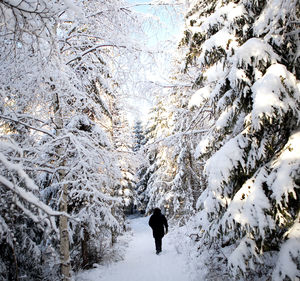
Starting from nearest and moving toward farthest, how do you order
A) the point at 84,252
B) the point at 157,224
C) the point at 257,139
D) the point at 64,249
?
the point at 257,139 → the point at 64,249 → the point at 84,252 → the point at 157,224

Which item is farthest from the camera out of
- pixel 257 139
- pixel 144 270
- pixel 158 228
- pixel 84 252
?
pixel 158 228

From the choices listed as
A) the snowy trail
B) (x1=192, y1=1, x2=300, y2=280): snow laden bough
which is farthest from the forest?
the snowy trail

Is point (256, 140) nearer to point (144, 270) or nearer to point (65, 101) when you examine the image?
point (65, 101)

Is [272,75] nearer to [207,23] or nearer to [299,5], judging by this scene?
[299,5]

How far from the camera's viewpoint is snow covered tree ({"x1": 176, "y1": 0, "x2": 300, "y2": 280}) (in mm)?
2996

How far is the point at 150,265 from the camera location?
7.41 meters

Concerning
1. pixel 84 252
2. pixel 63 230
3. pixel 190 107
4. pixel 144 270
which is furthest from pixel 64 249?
pixel 190 107


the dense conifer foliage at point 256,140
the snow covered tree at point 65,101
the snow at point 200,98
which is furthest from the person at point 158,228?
the snow at point 200,98

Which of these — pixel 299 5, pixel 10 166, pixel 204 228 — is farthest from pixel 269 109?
pixel 10 166

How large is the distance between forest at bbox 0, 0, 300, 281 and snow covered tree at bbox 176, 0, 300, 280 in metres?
0.02

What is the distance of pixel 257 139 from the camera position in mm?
3693

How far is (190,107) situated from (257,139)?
1.94m

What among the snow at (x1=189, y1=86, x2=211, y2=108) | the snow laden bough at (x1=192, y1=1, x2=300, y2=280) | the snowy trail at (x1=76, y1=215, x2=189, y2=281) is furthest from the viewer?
the snowy trail at (x1=76, y1=215, x2=189, y2=281)

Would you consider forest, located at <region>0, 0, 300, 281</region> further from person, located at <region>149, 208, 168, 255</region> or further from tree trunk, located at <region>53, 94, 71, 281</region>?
person, located at <region>149, 208, 168, 255</region>
